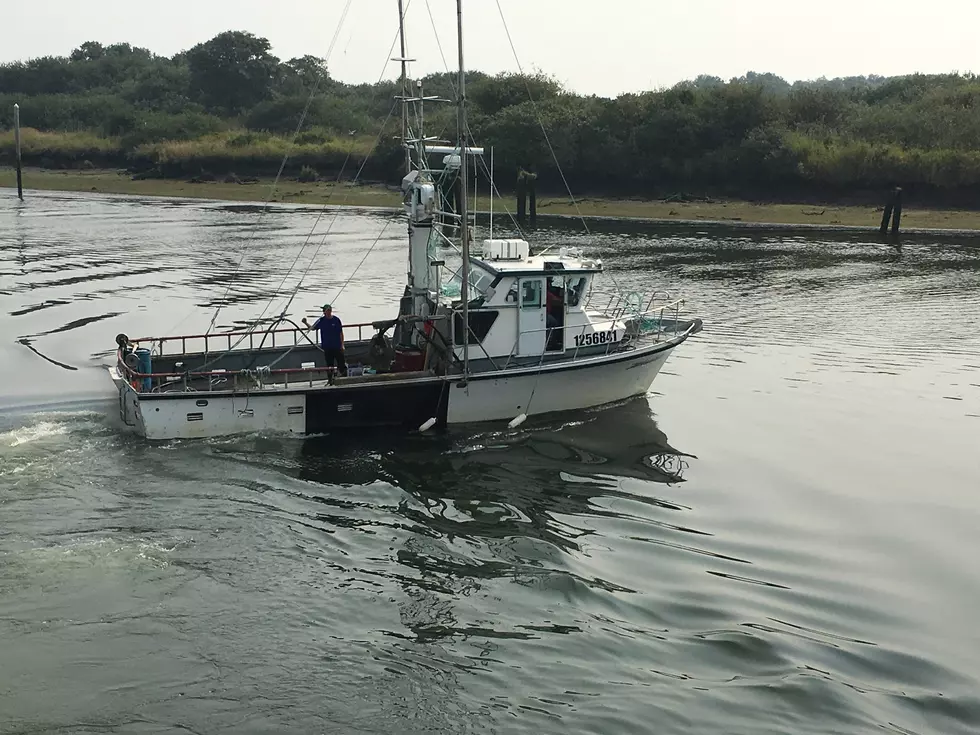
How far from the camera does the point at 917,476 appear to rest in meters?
18.2

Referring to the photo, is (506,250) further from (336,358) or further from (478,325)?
(336,358)

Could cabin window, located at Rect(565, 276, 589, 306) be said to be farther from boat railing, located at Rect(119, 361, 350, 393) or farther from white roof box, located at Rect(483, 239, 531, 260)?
boat railing, located at Rect(119, 361, 350, 393)

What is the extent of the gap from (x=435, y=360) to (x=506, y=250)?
108 inches

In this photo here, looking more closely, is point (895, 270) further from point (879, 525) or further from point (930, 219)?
point (879, 525)

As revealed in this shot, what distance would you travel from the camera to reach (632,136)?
248 feet

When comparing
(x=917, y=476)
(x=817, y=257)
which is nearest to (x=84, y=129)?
(x=817, y=257)

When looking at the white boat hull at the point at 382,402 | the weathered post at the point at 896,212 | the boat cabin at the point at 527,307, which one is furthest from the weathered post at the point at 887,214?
the boat cabin at the point at 527,307

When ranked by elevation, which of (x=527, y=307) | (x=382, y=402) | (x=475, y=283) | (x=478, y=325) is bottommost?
(x=382, y=402)

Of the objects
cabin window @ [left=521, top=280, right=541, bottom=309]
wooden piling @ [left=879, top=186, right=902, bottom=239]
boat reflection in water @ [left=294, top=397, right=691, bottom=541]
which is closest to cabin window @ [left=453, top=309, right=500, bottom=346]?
cabin window @ [left=521, top=280, right=541, bottom=309]

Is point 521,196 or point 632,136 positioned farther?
point 632,136

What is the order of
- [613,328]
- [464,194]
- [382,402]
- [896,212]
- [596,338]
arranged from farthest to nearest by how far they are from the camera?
[896,212], [613,328], [596,338], [382,402], [464,194]

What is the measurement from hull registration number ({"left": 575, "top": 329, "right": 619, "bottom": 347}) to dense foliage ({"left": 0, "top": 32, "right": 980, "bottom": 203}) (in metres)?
32.8

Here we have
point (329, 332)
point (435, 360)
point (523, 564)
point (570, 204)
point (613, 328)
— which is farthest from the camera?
point (570, 204)

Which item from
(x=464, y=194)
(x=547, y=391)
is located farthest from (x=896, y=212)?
(x=464, y=194)
